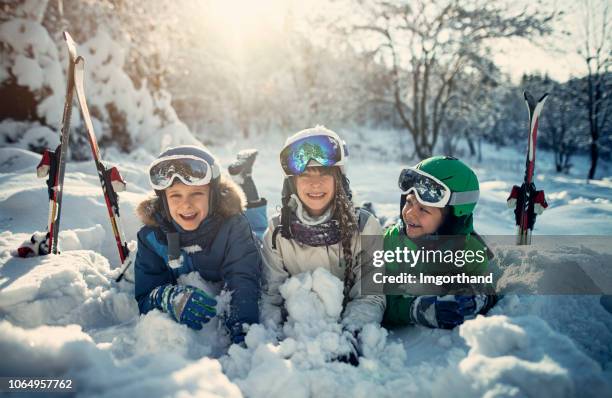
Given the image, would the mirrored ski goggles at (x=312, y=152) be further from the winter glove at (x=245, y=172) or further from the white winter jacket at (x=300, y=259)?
the winter glove at (x=245, y=172)

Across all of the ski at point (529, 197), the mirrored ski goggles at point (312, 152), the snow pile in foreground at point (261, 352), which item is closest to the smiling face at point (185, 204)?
the snow pile in foreground at point (261, 352)

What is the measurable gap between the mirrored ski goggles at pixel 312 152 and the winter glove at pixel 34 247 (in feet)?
7.31

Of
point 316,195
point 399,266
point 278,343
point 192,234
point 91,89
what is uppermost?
point 91,89

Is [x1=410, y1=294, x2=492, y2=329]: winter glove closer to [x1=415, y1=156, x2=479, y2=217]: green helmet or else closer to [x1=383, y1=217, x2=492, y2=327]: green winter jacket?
[x1=383, y1=217, x2=492, y2=327]: green winter jacket

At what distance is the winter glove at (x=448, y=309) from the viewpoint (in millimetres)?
2289

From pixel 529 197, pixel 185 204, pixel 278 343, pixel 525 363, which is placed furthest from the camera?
pixel 529 197

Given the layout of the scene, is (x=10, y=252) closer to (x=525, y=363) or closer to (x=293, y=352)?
(x=293, y=352)

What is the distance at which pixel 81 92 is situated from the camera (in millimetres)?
3199

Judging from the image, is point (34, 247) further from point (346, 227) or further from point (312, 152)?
point (346, 227)

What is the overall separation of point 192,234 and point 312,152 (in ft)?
3.81

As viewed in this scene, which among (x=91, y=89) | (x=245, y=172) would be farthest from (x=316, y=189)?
(x=91, y=89)

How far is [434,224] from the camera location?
294cm

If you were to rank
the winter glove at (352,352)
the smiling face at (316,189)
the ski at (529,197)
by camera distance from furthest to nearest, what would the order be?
the ski at (529,197), the smiling face at (316,189), the winter glove at (352,352)

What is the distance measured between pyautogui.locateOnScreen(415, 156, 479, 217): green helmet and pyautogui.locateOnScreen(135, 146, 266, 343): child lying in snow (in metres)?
1.64
